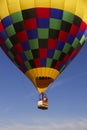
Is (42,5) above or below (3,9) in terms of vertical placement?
below

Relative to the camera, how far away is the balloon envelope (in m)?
34.4

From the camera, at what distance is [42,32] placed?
34.5 metres

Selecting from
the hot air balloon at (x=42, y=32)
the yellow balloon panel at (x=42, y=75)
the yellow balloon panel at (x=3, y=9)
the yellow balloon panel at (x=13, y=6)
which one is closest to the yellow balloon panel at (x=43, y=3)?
the hot air balloon at (x=42, y=32)

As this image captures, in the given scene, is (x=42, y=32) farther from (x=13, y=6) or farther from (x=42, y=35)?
(x=13, y=6)

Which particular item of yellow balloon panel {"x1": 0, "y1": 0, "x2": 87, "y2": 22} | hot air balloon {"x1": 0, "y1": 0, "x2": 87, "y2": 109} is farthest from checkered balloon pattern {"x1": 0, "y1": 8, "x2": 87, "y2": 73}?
yellow balloon panel {"x1": 0, "y1": 0, "x2": 87, "y2": 22}

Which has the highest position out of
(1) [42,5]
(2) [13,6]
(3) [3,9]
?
(3) [3,9]

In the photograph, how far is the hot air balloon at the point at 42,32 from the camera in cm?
3438

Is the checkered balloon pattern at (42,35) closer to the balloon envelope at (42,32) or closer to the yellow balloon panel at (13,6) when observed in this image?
the balloon envelope at (42,32)

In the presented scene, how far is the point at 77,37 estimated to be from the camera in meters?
35.7

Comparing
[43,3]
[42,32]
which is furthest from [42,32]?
[43,3]

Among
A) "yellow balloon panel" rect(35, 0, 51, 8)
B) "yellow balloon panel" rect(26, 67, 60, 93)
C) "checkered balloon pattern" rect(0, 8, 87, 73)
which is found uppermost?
"yellow balloon panel" rect(35, 0, 51, 8)

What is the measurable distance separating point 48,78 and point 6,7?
17.7 feet

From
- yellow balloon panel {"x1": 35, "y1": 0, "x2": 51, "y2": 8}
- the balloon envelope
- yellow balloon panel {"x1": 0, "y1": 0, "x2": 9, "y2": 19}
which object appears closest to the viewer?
yellow balloon panel {"x1": 35, "y1": 0, "x2": 51, "y2": 8}

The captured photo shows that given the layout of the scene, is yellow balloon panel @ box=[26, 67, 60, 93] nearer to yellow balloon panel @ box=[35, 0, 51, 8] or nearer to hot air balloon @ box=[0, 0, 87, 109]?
hot air balloon @ box=[0, 0, 87, 109]
